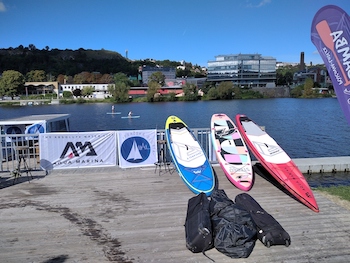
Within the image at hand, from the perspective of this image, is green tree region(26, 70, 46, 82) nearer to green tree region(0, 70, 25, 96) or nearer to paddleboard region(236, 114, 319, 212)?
green tree region(0, 70, 25, 96)

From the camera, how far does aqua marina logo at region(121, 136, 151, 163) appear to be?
1015 centimetres

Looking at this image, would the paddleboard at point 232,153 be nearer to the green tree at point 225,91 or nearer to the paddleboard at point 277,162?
the paddleboard at point 277,162

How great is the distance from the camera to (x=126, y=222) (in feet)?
19.6

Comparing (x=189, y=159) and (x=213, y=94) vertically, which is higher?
(x=213, y=94)

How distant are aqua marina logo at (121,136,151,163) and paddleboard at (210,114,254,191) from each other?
2.44m

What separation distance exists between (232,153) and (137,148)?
3327 millimetres

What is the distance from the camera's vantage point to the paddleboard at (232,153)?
8.29 metres

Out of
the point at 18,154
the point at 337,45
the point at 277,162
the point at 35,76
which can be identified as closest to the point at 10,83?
the point at 35,76

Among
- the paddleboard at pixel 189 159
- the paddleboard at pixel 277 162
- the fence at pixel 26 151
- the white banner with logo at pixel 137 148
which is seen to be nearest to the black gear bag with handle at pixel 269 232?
the paddleboard at pixel 277 162

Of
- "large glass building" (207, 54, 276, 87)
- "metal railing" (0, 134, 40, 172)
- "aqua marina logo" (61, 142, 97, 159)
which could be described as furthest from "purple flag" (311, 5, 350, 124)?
"large glass building" (207, 54, 276, 87)

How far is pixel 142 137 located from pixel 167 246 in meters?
5.69

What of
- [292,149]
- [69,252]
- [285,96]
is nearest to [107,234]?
[69,252]

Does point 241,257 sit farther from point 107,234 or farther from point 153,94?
point 153,94

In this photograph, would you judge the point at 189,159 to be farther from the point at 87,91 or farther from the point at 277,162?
the point at 87,91
